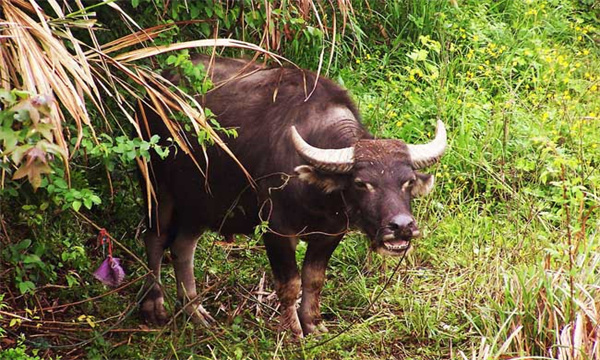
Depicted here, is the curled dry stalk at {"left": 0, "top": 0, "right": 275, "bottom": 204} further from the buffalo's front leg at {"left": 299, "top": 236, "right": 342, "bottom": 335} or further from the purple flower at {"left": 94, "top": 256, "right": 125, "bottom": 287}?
the buffalo's front leg at {"left": 299, "top": 236, "right": 342, "bottom": 335}

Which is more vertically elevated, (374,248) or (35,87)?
(35,87)

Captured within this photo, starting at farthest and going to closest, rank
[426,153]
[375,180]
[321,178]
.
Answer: [426,153] < [321,178] < [375,180]

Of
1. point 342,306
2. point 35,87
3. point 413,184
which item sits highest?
point 35,87

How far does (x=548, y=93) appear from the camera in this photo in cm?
809

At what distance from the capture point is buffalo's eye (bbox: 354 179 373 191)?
549cm

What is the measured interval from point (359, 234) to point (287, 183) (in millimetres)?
1217

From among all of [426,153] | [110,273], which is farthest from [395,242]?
[110,273]

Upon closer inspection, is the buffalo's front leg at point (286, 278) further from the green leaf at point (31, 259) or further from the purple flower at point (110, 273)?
the green leaf at point (31, 259)

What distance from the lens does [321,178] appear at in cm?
561

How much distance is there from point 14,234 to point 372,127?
242 cm

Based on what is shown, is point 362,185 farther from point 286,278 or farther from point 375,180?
point 286,278

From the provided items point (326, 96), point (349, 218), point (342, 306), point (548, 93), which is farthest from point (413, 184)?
point (548, 93)

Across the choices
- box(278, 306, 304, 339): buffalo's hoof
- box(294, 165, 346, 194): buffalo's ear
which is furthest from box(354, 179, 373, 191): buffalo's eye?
box(278, 306, 304, 339): buffalo's hoof

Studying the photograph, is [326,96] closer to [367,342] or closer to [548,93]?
[367,342]
